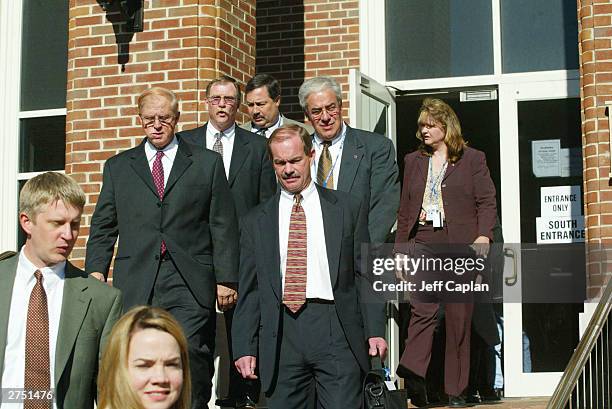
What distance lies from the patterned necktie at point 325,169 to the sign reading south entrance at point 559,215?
3146 mm

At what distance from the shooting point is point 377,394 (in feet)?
17.3

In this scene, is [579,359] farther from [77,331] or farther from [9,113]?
[9,113]

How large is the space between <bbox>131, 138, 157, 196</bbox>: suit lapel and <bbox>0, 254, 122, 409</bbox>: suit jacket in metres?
2.00

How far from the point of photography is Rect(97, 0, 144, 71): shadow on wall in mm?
8578

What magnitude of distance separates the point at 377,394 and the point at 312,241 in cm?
89

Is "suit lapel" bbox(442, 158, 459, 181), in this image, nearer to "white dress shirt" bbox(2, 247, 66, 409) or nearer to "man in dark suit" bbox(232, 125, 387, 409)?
"man in dark suit" bbox(232, 125, 387, 409)

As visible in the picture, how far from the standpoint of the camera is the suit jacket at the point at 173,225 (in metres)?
6.13

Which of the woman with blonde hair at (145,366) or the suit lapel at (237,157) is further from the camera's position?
the suit lapel at (237,157)

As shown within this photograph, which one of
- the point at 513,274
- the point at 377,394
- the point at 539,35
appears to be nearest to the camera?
the point at 377,394

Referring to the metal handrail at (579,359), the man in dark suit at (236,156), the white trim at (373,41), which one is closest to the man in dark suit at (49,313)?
the metal handrail at (579,359)

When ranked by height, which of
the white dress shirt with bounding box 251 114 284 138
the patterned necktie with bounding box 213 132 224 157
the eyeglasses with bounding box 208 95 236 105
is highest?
the eyeglasses with bounding box 208 95 236 105

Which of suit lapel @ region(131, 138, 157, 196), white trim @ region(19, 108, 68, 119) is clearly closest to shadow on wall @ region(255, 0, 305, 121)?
white trim @ region(19, 108, 68, 119)

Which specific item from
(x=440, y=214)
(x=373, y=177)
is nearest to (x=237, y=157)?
(x=373, y=177)

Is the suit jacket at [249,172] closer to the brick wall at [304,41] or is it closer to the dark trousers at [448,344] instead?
the dark trousers at [448,344]
